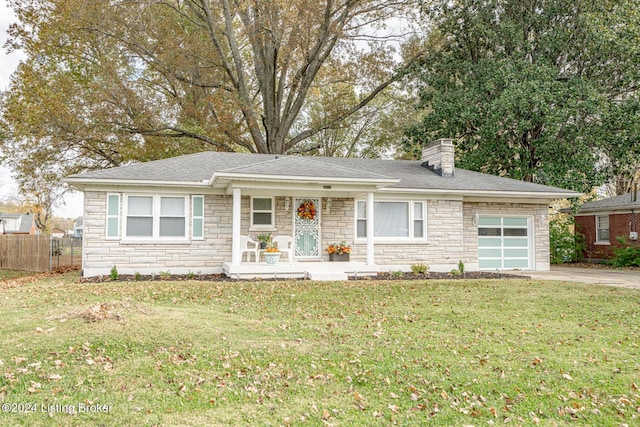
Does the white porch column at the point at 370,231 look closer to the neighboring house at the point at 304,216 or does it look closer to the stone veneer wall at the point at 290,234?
the neighboring house at the point at 304,216

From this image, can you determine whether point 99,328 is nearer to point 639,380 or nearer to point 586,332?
point 639,380

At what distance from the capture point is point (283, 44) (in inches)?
796

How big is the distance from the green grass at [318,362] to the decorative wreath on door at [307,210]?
18.5 feet

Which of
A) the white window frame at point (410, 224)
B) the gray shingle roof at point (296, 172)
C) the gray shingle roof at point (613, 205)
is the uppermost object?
the gray shingle roof at point (296, 172)

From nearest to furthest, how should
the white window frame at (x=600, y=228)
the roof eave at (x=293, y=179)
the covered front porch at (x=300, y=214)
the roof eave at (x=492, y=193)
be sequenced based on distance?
the roof eave at (x=293, y=179) → the covered front porch at (x=300, y=214) → the roof eave at (x=492, y=193) → the white window frame at (x=600, y=228)

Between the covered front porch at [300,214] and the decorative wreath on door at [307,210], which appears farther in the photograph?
the decorative wreath on door at [307,210]

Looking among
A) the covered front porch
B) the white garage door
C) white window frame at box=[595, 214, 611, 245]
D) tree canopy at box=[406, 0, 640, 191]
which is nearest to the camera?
the covered front porch

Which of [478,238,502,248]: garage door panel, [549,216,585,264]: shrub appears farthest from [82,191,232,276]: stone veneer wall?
[549,216,585,264]: shrub

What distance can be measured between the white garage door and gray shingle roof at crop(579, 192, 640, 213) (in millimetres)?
6054

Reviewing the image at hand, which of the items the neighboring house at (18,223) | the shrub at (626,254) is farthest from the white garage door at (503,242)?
the neighboring house at (18,223)

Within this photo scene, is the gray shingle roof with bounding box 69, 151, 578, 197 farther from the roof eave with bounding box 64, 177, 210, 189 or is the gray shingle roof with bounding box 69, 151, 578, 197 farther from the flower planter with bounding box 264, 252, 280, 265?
the flower planter with bounding box 264, 252, 280, 265

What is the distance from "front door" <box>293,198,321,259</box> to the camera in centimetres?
1454

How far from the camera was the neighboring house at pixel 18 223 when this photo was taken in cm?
3615

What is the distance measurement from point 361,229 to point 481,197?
170 inches
